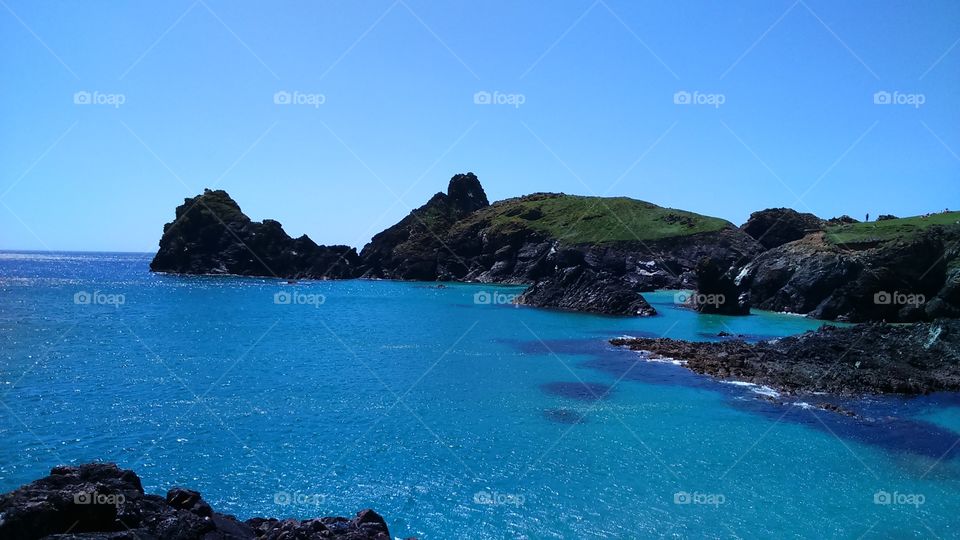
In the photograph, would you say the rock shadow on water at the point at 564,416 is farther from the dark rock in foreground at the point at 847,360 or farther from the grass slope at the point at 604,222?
the grass slope at the point at 604,222

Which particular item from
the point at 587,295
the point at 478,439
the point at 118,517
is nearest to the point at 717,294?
the point at 587,295

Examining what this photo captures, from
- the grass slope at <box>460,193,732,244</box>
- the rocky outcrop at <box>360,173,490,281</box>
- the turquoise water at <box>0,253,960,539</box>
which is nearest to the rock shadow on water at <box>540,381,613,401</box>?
the turquoise water at <box>0,253,960,539</box>

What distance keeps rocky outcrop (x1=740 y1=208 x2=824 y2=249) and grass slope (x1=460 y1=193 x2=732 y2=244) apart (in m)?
8.08

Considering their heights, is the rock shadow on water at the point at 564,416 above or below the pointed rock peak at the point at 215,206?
below

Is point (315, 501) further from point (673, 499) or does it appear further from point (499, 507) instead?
point (673, 499)

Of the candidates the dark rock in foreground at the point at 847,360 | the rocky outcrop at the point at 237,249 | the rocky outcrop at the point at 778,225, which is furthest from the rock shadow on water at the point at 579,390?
the rocky outcrop at the point at 237,249

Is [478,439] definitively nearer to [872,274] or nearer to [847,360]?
[847,360]

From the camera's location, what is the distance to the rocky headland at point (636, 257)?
78.8 m

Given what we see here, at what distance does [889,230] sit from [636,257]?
6752cm

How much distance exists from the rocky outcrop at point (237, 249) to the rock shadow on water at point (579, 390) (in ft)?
496

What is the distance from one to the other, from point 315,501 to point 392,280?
525 feet

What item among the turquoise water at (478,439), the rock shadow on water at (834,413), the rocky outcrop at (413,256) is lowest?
the turquoise water at (478,439)

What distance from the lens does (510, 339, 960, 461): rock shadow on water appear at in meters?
30.5

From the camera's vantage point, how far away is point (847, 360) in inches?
1858
